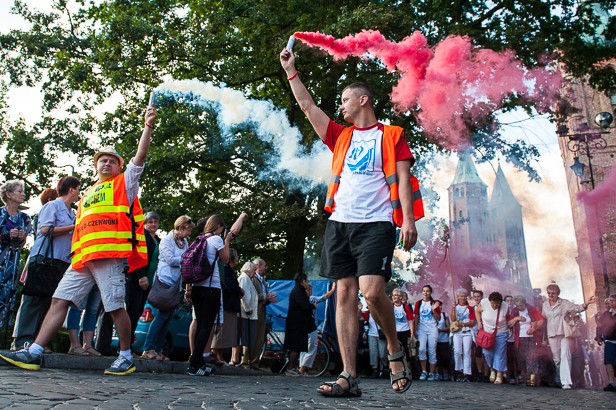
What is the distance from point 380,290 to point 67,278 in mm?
3032

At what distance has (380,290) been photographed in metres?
3.41

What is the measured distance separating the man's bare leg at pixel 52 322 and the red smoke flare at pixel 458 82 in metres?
8.48

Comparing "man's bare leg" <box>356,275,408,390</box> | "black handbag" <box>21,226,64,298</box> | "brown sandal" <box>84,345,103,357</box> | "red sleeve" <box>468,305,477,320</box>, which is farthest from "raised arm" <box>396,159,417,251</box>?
"red sleeve" <box>468,305,477,320</box>

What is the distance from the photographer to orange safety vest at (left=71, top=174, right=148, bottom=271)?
470 centimetres

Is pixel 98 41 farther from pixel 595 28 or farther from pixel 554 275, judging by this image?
pixel 554 275

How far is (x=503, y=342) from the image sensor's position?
10062 millimetres

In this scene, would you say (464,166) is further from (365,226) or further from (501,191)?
(365,226)

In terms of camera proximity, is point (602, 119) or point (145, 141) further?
point (602, 119)

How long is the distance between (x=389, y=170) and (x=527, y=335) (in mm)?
7843

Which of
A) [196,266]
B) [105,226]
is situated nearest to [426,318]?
[196,266]

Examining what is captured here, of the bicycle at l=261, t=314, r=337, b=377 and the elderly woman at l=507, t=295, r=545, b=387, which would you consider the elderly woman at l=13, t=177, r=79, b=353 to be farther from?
the elderly woman at l=507, t=295, r=545, b=387

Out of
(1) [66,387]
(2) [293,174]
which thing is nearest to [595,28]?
(2) [293,174]

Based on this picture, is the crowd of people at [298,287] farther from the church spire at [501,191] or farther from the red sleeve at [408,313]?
the church spire at [501,191]

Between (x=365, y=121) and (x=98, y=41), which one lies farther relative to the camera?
(x=98, y=41)
